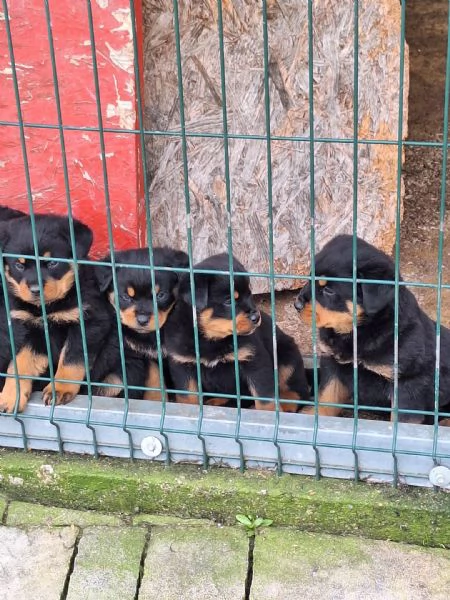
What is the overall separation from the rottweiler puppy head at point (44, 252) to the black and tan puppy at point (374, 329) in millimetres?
964

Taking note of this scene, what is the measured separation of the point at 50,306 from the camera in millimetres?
4234

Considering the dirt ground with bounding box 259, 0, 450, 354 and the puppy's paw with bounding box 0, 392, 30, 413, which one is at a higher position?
the dirt ground with bounding box 259, 0, 450, 354

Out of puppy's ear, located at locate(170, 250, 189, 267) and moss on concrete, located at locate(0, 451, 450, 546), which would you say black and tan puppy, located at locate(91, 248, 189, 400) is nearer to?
puppy's ear, located at locate(170, 250, 189, 267)

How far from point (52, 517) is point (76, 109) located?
5.97 ft

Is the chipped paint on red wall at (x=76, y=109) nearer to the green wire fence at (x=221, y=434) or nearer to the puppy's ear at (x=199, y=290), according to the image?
the green wire fence at (x=221, y=434)

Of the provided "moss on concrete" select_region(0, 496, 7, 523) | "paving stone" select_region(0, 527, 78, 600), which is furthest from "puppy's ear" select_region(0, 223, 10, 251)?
"paving stone" select_region(0, 527, 78, 600)

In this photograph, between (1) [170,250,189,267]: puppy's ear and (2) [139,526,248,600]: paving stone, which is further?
(1) [170,250,189,267]: puppy's ear

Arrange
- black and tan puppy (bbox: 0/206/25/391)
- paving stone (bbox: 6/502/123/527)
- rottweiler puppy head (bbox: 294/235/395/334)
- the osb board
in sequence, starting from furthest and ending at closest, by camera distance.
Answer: the osb board
black and tan puppy (bbox: 0/206/25/391)
paving stone (bbox: 6/502/123/527)
rottweiler puppy head (bbox: 294/235/395/334)

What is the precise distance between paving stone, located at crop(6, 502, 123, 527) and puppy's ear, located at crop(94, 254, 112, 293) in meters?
0.95

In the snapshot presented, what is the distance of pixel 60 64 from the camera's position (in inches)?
173

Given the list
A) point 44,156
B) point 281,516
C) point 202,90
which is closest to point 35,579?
point 281,516

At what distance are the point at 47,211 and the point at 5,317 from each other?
63 cm

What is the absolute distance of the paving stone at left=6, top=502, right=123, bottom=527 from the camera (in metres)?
3.97

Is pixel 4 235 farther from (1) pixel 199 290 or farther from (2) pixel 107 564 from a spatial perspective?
(2) pixel 107 564
